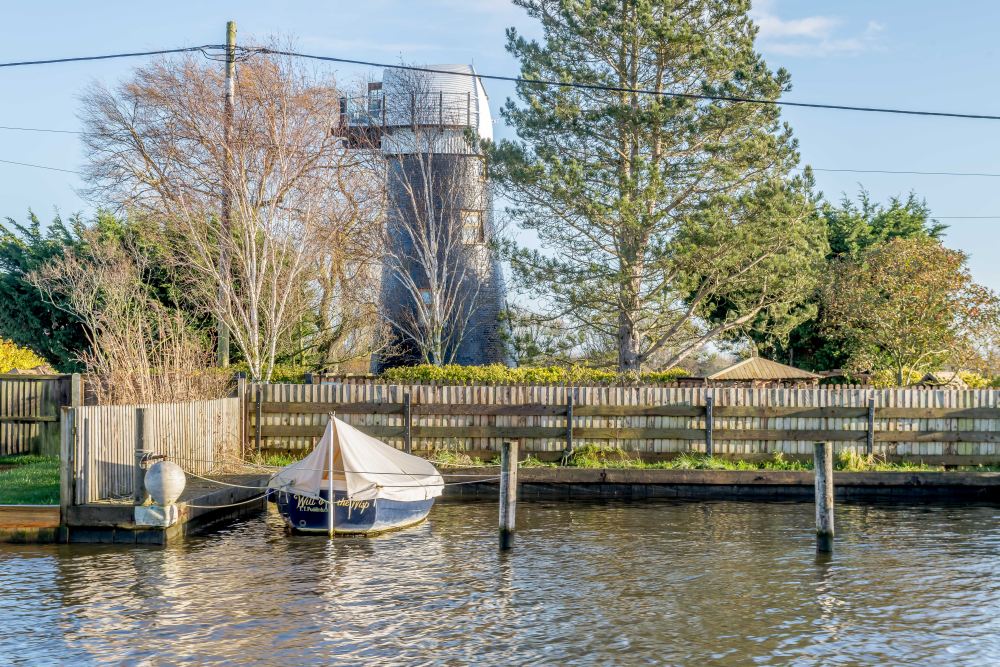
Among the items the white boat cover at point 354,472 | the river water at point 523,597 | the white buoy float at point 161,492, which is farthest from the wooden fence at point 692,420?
the white buoy float at point 161,492

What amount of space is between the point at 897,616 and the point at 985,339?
31.1 m

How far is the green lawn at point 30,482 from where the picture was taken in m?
17.8

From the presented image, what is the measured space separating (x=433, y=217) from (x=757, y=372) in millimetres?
14466

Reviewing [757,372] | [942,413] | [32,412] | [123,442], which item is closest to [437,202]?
[757,372]

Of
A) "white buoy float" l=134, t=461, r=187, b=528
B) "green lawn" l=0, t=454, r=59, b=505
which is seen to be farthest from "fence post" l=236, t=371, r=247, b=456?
"white buoy float" l=134, t=461, r=187, b=528

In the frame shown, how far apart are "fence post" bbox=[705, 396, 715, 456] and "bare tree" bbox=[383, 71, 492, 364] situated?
17.6 metres

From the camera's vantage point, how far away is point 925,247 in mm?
35812

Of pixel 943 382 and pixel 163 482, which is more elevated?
pixel 943 382

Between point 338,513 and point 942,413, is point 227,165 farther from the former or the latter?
point 942,413

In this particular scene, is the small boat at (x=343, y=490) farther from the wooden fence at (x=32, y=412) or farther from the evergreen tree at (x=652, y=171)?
the evergreen tree at (x=652, y=171)

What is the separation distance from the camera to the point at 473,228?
133 ft

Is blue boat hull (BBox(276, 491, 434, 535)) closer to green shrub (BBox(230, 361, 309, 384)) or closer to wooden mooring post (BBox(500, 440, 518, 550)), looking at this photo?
wooden mooring post (BBox(500, 440, 518, 550))

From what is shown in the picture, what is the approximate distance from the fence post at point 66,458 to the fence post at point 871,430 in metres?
15.9

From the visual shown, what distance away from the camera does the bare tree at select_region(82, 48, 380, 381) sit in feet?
93.0
